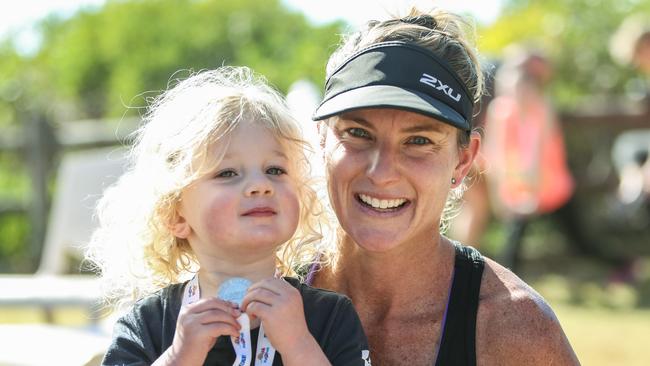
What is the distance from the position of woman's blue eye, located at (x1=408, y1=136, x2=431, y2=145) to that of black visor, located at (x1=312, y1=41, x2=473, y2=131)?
0.34ft

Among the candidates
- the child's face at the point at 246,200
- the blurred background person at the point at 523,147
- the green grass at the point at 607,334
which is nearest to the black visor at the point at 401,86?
the child's face at the point at 246,200

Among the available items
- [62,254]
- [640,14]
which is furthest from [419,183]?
[640,14]

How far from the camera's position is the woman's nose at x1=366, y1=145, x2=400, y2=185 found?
2533mm

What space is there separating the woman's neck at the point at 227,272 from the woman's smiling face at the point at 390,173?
0.27 metres

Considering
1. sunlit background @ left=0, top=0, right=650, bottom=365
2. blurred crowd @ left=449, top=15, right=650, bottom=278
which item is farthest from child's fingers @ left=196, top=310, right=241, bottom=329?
blurred crowd @ left=449, top=15, right=650, bottom=278

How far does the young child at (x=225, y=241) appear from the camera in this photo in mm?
2252

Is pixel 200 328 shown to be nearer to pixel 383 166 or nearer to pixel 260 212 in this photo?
pixel 260 212

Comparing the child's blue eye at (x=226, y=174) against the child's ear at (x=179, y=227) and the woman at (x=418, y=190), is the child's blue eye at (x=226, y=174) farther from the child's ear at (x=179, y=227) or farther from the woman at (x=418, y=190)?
the woman at (x=418, y=190)

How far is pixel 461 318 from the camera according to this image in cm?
259

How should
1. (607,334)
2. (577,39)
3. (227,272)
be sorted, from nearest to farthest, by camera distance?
(227,272) → (607,334) → (577,39)

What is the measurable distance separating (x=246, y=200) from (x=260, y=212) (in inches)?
1.9

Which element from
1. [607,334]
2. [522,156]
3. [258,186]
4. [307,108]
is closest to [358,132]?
[258,186]

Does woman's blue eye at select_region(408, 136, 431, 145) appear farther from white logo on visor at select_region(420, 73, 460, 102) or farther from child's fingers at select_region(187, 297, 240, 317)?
child's fingers at select_region(187, 297, 240, 317)

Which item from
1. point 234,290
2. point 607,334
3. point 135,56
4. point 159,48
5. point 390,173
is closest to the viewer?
point 234,290
